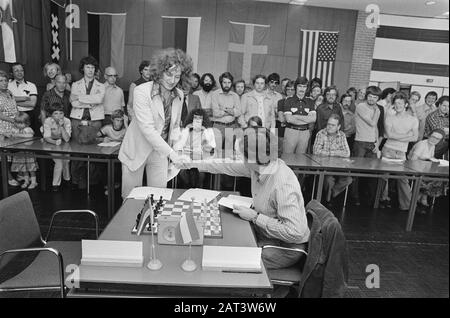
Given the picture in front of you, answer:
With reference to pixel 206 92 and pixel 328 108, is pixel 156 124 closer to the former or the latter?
pixel 206 92

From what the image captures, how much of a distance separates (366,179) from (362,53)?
4.05 m

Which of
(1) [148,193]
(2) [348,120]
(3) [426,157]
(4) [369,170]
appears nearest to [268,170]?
(1) [148,193]

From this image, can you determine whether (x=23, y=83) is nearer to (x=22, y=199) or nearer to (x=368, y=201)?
(x=22, y=199)

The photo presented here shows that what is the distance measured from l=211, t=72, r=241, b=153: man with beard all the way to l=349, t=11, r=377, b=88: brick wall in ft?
13.2

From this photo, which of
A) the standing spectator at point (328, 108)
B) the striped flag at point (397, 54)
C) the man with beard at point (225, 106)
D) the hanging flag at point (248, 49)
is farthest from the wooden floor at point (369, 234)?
the striped flag at point (397, 54)

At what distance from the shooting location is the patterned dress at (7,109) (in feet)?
12.2

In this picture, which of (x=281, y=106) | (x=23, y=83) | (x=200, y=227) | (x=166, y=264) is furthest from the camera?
(x=281, y=106)

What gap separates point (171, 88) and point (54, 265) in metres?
1.24

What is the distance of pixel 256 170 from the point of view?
5.83 ft

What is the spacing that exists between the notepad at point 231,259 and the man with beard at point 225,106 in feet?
10.5

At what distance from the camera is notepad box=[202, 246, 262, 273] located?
1.26 metres

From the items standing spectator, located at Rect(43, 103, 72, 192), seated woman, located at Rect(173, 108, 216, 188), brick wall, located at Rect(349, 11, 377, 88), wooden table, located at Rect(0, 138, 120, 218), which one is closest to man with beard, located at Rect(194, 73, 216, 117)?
seated woman, located at Rect(173, 108, 216, 188)

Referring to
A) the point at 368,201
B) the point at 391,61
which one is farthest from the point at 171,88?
the point at 391,61

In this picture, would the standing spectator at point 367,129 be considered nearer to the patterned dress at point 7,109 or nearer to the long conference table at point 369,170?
the long conference table at point 369,170
